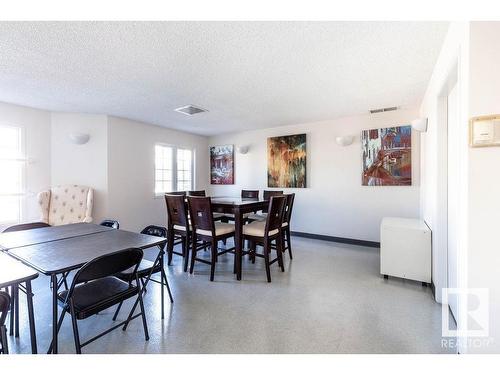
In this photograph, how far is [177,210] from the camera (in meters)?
3.08

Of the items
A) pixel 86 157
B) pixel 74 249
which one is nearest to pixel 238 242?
pixel 74 249

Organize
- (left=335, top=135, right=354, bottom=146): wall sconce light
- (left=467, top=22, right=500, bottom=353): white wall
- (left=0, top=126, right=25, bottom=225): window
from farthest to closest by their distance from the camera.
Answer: (left=335, top=135, right=354, bottom=146): wall sconce light, (left=0, top=126, right=25, bottom=225): window, (left=467, top=22, right=500, bottom=353): white wall

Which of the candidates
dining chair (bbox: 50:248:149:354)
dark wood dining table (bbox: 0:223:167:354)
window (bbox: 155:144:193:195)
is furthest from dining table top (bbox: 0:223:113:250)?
window (bbox: 155:144:193:195)

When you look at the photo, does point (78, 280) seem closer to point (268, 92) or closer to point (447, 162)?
point (268, 92)

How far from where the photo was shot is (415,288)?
2.49m

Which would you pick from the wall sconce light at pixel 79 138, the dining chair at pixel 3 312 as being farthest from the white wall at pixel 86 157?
the dining chair at pixel 3 312

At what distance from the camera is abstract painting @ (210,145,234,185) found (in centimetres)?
561

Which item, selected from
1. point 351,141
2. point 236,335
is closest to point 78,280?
point 236,335

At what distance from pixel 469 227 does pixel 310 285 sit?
5.48ft

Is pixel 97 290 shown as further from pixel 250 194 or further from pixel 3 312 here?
pixel 250 194

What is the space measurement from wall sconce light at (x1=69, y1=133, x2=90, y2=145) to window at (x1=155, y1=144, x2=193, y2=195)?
129cm

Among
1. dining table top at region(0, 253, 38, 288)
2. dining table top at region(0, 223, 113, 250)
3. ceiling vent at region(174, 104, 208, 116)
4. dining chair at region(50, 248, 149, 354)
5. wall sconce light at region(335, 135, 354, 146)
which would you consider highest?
ceiling vent at region(174, 104, 208, 116)

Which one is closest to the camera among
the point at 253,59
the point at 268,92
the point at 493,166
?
the point at 493,166

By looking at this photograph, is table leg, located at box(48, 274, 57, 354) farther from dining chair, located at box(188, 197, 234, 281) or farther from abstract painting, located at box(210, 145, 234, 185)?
abstract painting, located at box(210, 145, 234, 185)
